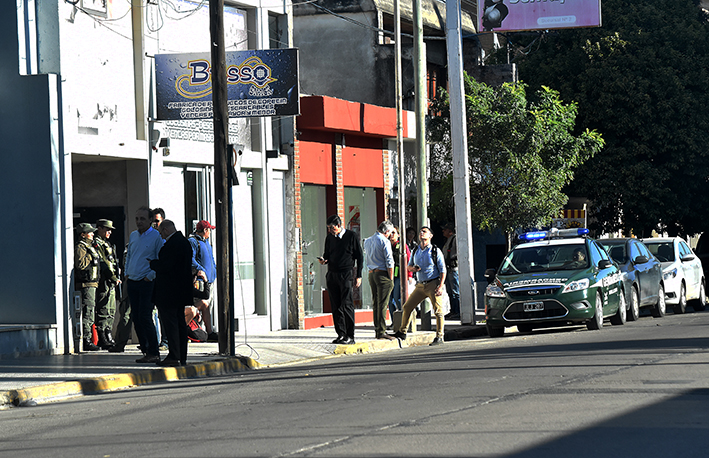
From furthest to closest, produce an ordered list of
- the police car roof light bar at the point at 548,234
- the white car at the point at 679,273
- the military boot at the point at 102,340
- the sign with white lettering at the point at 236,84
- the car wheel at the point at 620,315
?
the white car at the point at 679,273, the police car roof light bar at the point at 548,234, the car wheel at the point at 620,315, the sign with white lettering at the point at 236,84, the military boot at the point at 102,340

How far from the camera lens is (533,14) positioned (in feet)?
92.1

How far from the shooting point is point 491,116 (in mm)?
24656

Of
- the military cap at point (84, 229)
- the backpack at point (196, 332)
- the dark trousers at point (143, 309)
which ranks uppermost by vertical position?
the military cap at point (84, 229)

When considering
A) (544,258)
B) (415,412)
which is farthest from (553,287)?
(415,412)

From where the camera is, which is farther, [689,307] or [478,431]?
[689,307]

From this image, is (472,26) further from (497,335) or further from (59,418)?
(59,418)

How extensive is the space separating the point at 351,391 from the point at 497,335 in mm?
8789

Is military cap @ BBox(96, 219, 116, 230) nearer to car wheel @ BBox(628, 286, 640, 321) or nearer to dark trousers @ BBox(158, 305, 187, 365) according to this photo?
dark trousers @ BBox(158, 305, 187, 365)

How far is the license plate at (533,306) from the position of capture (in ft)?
58.4

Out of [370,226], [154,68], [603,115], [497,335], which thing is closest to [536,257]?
[497,335]

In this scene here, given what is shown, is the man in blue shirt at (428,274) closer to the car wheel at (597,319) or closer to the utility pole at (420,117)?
the utility pole at (420,117)

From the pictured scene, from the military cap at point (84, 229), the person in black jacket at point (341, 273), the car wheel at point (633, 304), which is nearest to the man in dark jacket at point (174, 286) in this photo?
the military cap at point (84, 229)

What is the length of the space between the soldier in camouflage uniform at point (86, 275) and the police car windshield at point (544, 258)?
703 centimetres

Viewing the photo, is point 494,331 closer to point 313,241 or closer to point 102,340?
point 313,241
